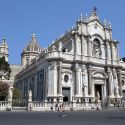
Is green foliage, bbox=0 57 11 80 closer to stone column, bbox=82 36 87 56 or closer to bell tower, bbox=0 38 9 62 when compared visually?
stone column, bbox=82 36 87 56

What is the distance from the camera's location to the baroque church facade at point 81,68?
40.7 m

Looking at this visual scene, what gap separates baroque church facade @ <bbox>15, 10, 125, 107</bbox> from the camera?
40.7 metres

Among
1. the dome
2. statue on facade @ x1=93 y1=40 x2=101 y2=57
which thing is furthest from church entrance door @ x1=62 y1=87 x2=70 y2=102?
the dome

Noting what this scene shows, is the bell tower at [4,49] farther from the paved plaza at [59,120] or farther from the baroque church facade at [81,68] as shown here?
the paved plaza at [59,120]

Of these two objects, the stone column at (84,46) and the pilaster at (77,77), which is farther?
the stone column at (84,46)

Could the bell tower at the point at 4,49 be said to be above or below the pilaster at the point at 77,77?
above

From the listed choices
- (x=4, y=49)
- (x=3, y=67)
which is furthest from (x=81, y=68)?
(x=4, y=49)

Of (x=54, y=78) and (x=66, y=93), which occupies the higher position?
(x=54, y=78)

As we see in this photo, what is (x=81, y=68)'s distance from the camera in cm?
4353

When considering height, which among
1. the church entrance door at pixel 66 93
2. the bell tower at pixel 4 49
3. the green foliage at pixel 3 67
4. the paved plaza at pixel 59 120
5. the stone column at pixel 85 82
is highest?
the bell tower at pixel 4 49

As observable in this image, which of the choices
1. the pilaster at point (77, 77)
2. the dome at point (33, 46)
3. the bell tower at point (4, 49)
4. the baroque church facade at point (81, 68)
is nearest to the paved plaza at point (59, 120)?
the baroque church facade at point (81, 68)

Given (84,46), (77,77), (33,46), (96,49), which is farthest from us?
(33,46)

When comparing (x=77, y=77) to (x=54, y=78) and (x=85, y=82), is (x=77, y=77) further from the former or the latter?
(x=54, y=78)

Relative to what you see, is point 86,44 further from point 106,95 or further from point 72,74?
point 106,95
